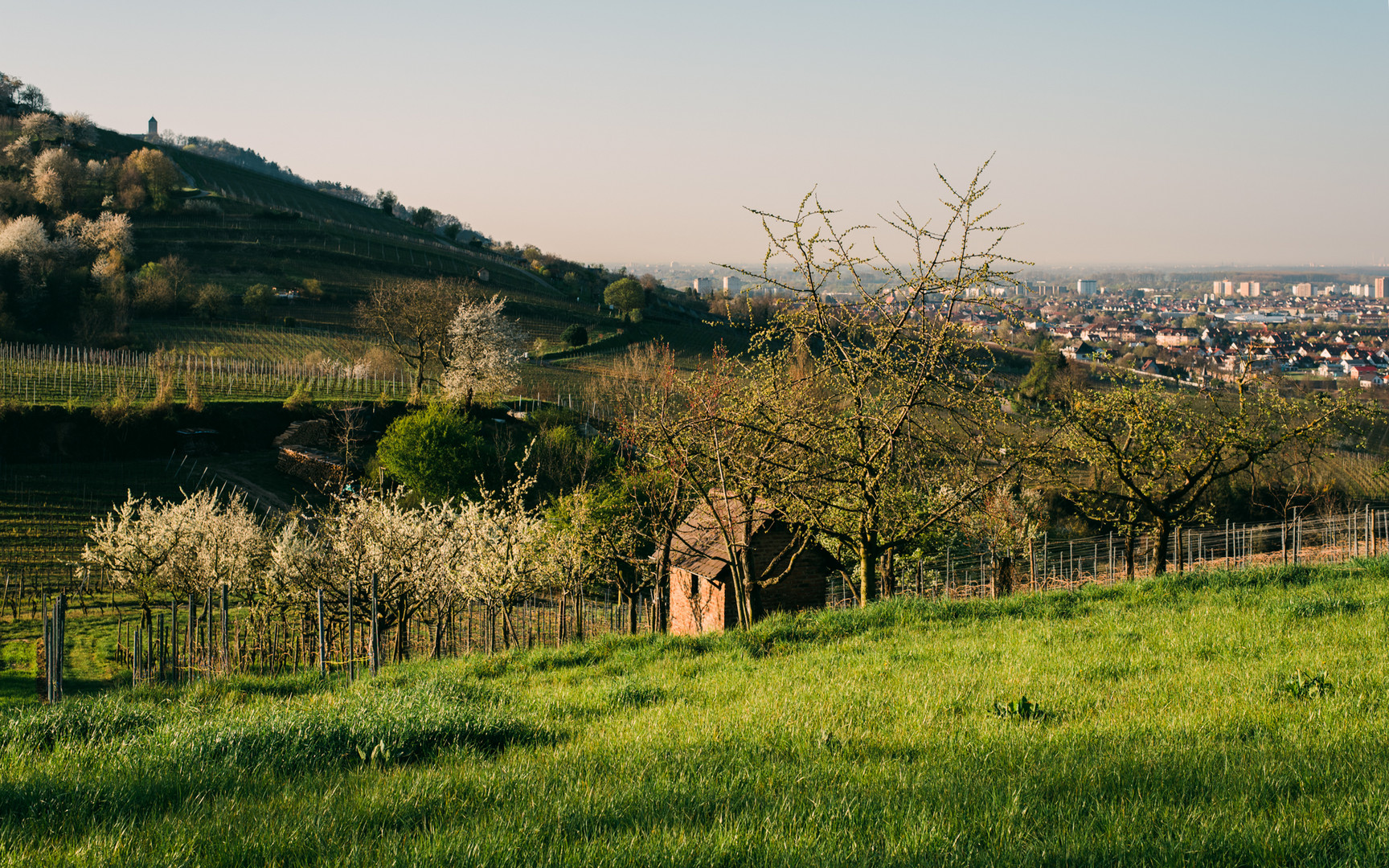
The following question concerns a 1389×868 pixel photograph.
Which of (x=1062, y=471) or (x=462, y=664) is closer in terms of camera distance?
(x=462, y=664)

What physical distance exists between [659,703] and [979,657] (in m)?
3.28

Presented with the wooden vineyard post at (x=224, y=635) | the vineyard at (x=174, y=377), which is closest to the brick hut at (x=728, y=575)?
the wooden vineyard post at (x=224, y=635)

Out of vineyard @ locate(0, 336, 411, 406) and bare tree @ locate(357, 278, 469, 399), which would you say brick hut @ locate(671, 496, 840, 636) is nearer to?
vineyard @ locate(0, 336, 411, 406)

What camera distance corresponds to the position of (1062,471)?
1585 centimetres

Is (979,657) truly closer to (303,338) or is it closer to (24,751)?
(24,751)

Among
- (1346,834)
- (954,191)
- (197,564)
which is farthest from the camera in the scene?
(197,564)

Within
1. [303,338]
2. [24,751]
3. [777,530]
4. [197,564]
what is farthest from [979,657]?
[303,338]

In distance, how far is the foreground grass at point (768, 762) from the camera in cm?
344

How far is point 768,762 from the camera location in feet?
15.6

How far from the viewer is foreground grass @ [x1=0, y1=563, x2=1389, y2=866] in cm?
344

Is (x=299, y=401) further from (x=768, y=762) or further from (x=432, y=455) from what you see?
(x=768, y=762)

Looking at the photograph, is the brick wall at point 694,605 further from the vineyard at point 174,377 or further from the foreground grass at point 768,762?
the vineyard at point 174,377

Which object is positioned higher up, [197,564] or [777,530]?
[777,530]

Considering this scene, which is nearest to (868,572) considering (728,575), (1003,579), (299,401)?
(728,575)
